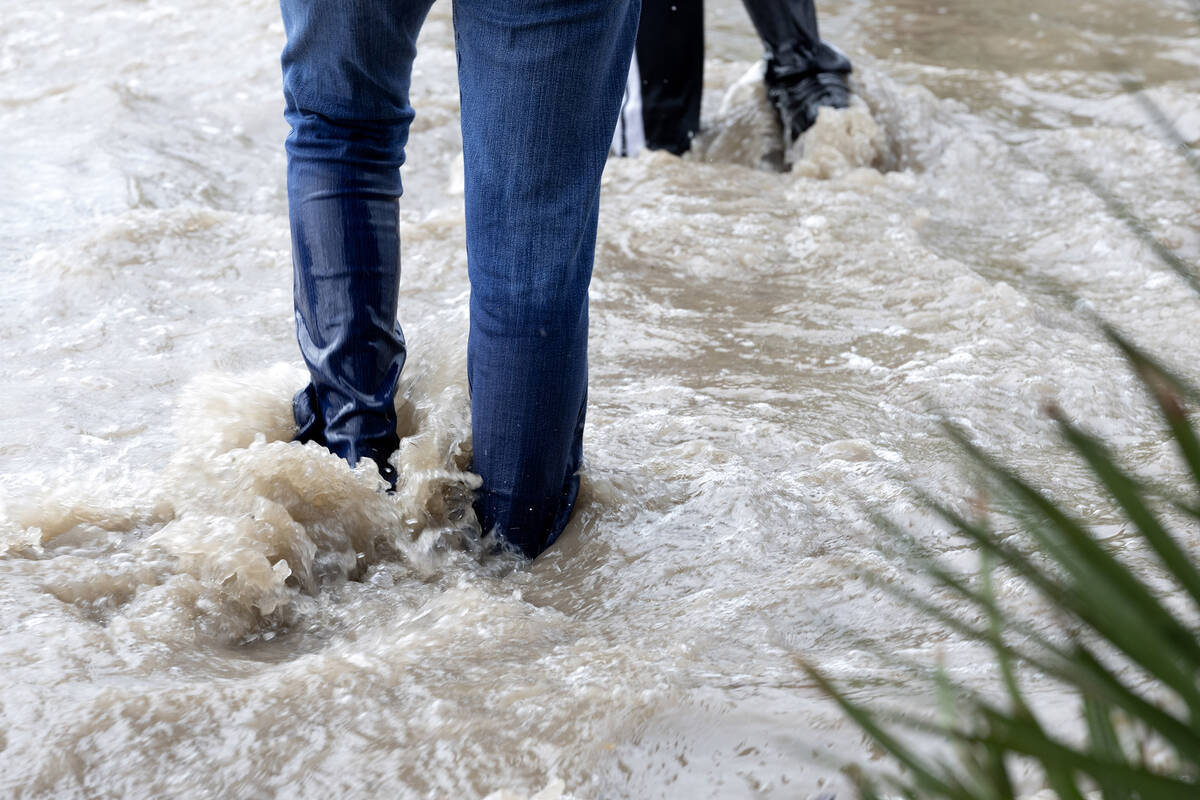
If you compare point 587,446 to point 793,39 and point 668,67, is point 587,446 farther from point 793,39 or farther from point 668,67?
point 793,39

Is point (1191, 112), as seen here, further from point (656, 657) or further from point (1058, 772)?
point (1058, 772)

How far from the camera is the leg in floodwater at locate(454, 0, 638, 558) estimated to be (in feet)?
4.52

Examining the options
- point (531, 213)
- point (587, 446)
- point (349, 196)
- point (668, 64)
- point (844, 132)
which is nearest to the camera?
point (531, 213)

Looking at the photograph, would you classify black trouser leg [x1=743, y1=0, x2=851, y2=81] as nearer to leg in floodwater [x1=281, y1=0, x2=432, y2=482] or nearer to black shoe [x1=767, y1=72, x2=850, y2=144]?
black shoe [x1=767, y1=72, x2=850, y2=144]

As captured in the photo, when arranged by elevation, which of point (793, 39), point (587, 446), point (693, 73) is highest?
point (793, 39)

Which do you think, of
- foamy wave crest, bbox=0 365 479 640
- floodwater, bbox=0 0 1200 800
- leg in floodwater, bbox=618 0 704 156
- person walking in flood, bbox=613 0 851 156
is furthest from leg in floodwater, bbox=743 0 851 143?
foamy wave crest, bbox=0 365 479 640

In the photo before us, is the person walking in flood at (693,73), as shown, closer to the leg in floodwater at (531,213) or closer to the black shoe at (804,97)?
the black shoe at (804,97)

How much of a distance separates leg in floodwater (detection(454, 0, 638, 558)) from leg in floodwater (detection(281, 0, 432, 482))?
0.12 meters

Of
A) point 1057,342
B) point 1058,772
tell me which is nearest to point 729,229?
point 1057,342

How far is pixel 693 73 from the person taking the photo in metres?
3.96

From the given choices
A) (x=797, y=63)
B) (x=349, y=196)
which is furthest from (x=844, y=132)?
(x=349, y=196)

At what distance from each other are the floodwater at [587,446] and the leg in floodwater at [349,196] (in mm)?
100

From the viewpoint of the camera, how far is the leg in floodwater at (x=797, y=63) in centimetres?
394

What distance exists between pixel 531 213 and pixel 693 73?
2716 mm
